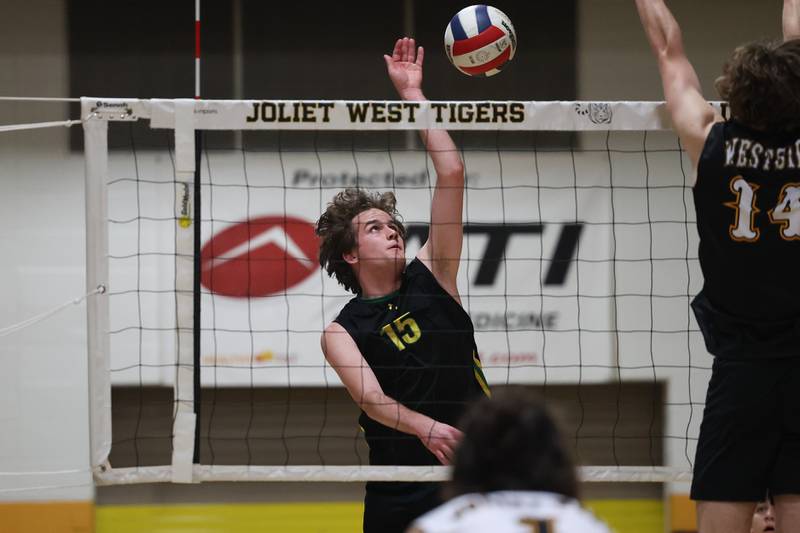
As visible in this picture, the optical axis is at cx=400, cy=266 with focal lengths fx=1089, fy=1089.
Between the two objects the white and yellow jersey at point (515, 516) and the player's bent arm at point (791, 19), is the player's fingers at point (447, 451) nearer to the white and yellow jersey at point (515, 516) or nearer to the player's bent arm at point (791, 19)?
the player's bent arm at point (791, 19)

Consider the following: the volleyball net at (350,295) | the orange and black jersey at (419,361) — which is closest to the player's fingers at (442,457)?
the orange and black jersey at (419,361)

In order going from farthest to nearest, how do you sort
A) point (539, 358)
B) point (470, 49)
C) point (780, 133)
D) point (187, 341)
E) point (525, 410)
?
point (539, 358)
point (470, 49)
point (187, 341)
point (780, 133)
point (525, 410)

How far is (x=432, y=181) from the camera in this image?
25.2 ft

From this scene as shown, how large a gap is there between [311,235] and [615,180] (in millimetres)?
2205

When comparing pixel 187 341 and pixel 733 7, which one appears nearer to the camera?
pixel 187 341

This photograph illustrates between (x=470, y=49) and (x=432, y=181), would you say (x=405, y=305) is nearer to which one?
(x=470, y=49)

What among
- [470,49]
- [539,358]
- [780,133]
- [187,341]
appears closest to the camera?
[780,133]

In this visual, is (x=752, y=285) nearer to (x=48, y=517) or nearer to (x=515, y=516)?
(x=515, y=516)

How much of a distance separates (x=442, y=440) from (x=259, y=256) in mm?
3963

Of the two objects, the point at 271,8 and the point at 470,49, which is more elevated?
the point at 271,8

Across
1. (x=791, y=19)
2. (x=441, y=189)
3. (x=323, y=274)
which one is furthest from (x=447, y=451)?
(x=323, y=274)

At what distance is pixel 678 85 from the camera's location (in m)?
3.36

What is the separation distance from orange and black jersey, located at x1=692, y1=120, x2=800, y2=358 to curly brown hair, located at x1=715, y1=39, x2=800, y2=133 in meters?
0.05

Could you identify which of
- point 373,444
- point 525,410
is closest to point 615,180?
point 373,444
